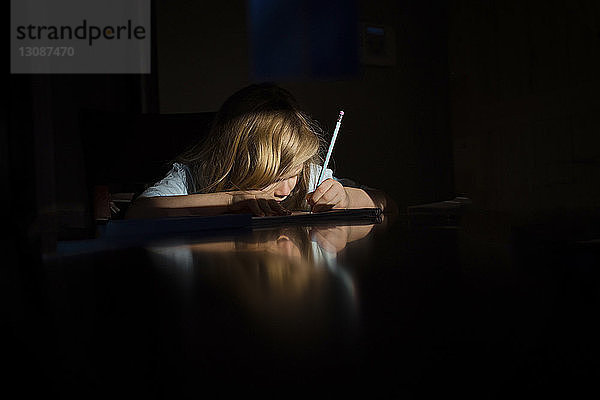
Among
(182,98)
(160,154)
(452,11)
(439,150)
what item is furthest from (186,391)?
(452,11)

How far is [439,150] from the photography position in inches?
98.0

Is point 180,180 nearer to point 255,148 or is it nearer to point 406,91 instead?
point 255,148

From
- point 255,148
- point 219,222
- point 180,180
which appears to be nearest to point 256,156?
point 255,148

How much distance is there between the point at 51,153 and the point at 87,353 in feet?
8.56

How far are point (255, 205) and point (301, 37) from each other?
4.86 feet

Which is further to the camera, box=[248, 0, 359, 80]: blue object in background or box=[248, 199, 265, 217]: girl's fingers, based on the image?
box=[248, 0, 359, 80]: blue object in background

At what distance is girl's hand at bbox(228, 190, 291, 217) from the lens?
3.03 ft

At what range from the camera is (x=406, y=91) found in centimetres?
238

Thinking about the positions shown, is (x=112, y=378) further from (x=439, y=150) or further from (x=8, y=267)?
(x=439, y=150)

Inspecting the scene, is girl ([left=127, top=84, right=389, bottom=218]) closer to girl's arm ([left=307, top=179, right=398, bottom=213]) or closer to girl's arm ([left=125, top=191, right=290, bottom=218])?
girl's arm ([left=307, top=179, right=398, bottom=213])

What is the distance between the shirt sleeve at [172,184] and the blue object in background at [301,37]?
89 centimetres

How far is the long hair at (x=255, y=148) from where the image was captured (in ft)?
4.44

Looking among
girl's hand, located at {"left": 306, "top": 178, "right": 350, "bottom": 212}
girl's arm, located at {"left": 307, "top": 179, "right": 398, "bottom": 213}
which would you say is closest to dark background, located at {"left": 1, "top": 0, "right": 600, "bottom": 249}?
girl's arm, located at {"left": 307, "top": 179, "right": 398, "bottom": 213}

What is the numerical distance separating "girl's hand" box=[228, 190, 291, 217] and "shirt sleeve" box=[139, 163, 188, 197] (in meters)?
0.35
